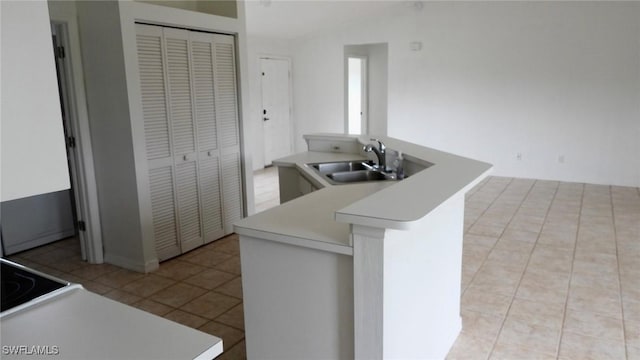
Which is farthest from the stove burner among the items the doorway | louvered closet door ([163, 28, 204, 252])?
the doorway

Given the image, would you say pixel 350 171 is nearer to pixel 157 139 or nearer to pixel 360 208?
pixel 157 139

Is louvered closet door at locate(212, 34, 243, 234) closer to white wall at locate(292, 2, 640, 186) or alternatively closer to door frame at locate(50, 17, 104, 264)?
door frame at locate(50, 17, 104, 264)

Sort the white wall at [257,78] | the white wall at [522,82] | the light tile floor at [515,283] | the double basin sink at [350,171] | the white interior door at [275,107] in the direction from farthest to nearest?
the white interior door at [275,107], the white wall at [257,78], the white wall at [522,82], the double basin sink at [350,171], the light tile floor at [515,283]

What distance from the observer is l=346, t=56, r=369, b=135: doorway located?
32.6 ft

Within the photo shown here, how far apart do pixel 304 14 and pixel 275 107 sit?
1.91 metres

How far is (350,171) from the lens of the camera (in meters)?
3.59

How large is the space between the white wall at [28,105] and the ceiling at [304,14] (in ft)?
17.2

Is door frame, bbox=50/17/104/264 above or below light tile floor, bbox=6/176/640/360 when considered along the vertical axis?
above

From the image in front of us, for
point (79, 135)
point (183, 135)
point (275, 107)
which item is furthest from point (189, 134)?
point (275, 107)

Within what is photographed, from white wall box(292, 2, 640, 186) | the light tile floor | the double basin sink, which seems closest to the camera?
the light tile floor

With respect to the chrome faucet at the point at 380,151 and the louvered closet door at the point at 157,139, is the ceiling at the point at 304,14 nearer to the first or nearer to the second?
the louvered closet door at the point at 157,139
